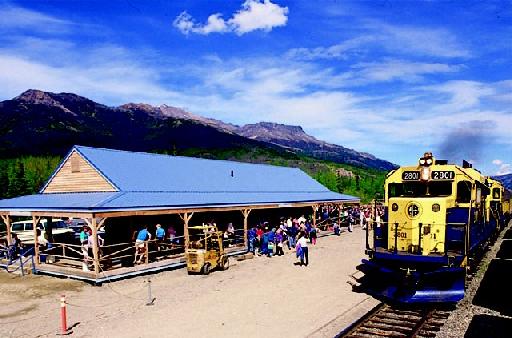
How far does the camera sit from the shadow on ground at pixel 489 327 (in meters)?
9.58

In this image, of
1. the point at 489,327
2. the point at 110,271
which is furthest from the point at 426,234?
the point at 110,271

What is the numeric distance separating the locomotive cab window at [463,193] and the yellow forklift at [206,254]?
404 inches

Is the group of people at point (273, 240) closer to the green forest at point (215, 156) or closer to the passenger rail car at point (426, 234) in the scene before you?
the passenger rail car at point (426, 234)

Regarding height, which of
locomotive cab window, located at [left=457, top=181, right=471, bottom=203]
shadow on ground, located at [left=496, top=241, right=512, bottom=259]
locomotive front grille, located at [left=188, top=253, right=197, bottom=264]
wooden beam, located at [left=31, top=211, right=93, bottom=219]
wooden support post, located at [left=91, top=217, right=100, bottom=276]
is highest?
locomotive cab window, located at [left=457, top=181, right=471, bottom=203]

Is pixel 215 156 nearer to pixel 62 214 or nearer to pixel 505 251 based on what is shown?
pixel 505 251

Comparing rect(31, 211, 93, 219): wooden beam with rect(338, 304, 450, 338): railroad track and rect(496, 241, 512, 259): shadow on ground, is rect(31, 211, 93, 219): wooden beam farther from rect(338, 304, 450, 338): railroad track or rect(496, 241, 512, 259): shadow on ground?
rect(496, 241, 512, 259): shadow on ground

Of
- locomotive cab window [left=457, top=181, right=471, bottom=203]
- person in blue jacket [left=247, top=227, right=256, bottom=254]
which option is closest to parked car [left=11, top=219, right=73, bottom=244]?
person in blue jacket [left=247, top=227, right=256, bottom=254]

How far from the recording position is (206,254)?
17672mm

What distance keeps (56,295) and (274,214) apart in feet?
62.3

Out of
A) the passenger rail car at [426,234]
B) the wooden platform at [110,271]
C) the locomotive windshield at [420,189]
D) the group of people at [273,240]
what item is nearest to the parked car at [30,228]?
the wooden platform at [110,271]

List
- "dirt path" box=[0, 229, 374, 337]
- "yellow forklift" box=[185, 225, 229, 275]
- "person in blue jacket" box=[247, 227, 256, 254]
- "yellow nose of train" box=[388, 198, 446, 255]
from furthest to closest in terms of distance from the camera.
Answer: "person in blue jacket" box=[247, 227, 256, 254] < "yellow forklift" box=[185, 225, 229, 275] < "yellow nose of train" box=[388, 198, 446, 255] < "dirt path" box=[0, 229, 374, 337]

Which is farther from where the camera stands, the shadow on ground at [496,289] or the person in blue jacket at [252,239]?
the person in blue jacket at [252,239]

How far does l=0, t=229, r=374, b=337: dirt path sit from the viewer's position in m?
10.6

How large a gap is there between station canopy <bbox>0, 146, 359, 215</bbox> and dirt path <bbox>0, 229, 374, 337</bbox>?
3.36m
